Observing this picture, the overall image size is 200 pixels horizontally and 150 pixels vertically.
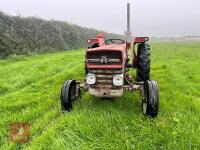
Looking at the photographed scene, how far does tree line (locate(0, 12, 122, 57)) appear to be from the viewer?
15.3 m

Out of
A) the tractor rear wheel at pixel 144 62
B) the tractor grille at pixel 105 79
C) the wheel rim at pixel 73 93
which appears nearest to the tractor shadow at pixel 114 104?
the wheel rim at pixel 73 93

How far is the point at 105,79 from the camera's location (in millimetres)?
4566

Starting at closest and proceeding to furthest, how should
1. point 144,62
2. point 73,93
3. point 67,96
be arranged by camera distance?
point 67,96
point 73,93
point 144,62

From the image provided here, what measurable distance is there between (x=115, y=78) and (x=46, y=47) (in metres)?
16.0

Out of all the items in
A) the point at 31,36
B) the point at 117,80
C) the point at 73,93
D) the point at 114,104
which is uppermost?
the point at 31,36

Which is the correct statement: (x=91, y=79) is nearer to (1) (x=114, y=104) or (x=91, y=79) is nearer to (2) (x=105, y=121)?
(1) (x=114, y=104)

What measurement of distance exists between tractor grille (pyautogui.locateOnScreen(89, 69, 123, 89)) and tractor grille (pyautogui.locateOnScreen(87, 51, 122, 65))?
0.50 ft

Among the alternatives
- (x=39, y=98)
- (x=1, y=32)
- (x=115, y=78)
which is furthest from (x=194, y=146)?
(x=1, y=32)

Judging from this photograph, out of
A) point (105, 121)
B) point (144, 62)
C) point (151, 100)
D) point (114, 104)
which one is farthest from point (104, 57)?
point (144, 62)

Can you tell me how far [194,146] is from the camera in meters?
3.26

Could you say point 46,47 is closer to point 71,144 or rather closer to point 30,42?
point 30,42

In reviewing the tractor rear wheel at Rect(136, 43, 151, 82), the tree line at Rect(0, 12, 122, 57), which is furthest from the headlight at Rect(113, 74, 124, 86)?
the tree line at Rect(0, 12, 122, 57)

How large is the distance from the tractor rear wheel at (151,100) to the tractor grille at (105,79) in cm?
50

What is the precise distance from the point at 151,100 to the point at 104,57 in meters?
1.05
